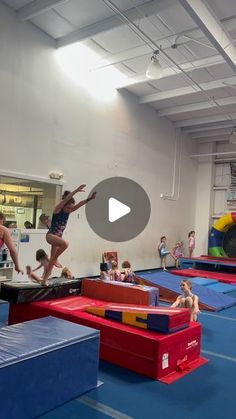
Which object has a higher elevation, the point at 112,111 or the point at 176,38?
the point at 176,38

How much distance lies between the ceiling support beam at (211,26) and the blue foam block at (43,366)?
16.4 feet

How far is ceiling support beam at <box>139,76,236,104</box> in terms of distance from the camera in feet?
29.0

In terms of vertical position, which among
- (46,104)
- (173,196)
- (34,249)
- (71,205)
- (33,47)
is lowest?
(34,249)

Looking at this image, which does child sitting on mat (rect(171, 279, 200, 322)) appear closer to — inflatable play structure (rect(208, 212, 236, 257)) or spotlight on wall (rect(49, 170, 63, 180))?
spotlight on wall (rect(49, 170, 63, 180))

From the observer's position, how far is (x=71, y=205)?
4375mm

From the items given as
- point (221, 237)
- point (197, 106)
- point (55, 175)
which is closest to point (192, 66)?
point (197, 106)

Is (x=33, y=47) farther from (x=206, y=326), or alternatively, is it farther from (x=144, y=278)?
(x=206, y=326)

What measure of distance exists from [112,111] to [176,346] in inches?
289

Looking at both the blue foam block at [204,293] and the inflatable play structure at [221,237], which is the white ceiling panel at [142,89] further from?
the blue foam block at [204,293]

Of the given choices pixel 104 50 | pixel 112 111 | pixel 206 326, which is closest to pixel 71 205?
pixel 206 326

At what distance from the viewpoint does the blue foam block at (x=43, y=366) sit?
8.38 ft

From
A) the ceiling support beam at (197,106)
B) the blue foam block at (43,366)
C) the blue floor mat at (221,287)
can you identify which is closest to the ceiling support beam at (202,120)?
the ceiling support beam at (197,106)

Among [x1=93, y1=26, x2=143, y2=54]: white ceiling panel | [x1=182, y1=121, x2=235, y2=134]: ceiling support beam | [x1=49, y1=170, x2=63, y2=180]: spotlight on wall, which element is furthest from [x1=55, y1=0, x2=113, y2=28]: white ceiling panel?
[x1=182, y1=121, x2=235, y2=134]: ceiling support beam
